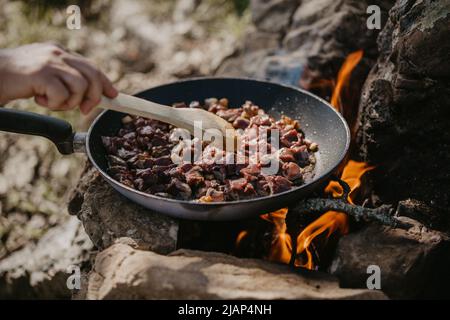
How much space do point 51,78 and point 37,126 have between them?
0.78 meters

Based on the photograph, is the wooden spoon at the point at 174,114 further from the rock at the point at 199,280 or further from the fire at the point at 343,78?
the fire at the point at 343,78

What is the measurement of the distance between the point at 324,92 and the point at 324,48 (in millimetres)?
346

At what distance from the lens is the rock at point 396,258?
2.39 m

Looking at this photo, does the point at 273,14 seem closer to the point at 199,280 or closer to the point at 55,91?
the point at 55,91

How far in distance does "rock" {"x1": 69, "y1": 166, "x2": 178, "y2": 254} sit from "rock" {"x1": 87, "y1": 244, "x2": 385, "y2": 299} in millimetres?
180

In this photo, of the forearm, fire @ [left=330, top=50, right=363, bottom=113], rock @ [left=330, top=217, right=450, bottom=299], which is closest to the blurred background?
fire @ [left=330, top=50, right=363, bottom=113]

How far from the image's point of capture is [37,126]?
269 cm

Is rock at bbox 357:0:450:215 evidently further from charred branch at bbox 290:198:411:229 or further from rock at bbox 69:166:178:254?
rock at bbox 69:166:178:254

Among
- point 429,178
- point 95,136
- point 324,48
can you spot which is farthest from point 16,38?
point 429,178

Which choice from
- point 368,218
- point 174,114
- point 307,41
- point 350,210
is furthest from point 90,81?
point 307,41
